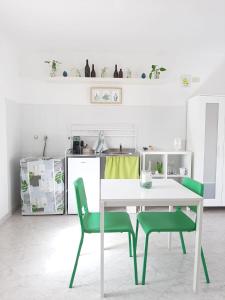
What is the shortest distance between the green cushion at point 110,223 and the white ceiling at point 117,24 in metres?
2.05

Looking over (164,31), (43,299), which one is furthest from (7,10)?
(43,299)

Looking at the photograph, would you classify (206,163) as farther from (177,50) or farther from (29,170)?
(29,170)

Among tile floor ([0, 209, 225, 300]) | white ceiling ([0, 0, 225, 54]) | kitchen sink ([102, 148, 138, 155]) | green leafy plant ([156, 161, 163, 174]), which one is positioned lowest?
tile floor ([0, 209, 225, 300])

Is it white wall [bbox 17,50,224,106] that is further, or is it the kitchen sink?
white wall [bbox 17,50,224,106]

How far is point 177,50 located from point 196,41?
38cm

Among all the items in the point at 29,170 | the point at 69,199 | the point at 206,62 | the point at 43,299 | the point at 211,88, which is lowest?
the point at 43,299

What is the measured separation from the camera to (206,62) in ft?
12.8

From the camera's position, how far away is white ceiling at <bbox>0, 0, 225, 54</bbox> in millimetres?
2418

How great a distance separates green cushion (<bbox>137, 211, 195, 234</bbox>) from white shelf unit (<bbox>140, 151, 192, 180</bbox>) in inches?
54.7

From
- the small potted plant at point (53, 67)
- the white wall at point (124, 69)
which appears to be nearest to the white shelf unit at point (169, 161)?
the white wall at point (124, 69)

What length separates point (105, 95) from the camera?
383 centimetres

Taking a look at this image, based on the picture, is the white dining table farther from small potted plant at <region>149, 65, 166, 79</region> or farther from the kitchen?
small potted plant at <region>149, 65, 166, 79</region>

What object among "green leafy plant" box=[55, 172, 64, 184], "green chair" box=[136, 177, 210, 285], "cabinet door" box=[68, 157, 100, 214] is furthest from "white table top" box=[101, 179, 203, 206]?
"green leafy plant" box=[55, 172, 64, 184]

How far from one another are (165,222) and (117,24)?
2288 mm
